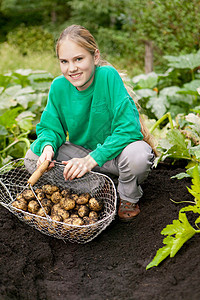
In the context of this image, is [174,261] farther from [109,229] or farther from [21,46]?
[21,46]

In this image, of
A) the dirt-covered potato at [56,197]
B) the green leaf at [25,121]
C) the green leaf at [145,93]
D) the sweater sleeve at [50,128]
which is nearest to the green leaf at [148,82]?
the green leaf at [145,93]

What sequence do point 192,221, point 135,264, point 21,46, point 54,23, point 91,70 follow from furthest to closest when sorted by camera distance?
point 54,23
point 21,46
point 91,70
point 192,221
point 135,264

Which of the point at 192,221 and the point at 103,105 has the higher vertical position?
the point at 103,105

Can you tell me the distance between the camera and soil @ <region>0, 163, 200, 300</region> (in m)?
1.77

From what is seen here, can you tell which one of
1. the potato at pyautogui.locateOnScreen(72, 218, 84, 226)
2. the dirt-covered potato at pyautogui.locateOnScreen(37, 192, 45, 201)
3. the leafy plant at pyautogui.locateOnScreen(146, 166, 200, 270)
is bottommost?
the dirt-covered potato at pyautogui.locateOnScreen(37, 192, 45, 201)

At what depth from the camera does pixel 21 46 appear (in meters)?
10.8

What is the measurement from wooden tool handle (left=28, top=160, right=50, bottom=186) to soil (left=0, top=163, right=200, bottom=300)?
1.31 ft

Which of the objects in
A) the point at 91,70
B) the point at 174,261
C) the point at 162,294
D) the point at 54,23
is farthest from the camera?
the point at 54,23

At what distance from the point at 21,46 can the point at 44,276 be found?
982 cm

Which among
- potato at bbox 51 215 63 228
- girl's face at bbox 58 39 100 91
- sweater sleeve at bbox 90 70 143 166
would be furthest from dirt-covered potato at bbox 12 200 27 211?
girl's face at bbox 58 39 100 91

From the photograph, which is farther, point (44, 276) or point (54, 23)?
point (54, 23)

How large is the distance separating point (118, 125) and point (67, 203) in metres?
0.65

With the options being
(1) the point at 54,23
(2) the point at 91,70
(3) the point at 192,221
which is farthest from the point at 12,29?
(3) the point at 192,221

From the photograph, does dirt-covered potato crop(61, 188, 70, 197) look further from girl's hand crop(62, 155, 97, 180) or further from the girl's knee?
the girl's knee
